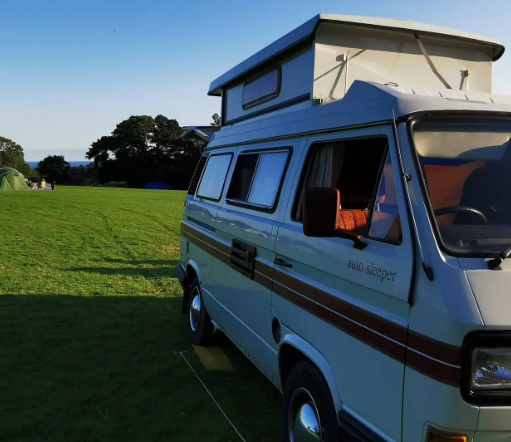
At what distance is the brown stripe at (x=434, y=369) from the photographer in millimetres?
2047

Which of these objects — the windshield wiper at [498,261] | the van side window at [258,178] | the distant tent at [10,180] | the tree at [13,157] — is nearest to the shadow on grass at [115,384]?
the van side window at [258,178]

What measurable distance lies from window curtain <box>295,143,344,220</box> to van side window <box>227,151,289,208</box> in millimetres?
375

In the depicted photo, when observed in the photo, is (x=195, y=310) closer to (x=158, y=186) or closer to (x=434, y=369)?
(x=434, y=369)

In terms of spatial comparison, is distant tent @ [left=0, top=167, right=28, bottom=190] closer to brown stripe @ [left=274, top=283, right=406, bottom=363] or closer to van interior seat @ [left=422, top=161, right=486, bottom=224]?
brown stripe @ [left=274, top=283, right=406, bottom=363]

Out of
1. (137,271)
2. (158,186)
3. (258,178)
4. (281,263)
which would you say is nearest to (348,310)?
(281,263)

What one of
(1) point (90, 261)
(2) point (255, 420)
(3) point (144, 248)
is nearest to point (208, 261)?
(2) point (255, 420)

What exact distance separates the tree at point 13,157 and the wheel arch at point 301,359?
93.3m

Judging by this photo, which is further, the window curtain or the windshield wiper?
the window curtain

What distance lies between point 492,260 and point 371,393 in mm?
887

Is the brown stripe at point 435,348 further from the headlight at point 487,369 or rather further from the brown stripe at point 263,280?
the brown stripe at point 263,280

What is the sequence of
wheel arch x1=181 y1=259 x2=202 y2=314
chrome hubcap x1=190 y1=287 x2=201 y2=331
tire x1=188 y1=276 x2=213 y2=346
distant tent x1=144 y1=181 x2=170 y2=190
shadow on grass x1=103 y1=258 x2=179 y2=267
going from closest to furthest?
tire x1=188 y1=276 x2=213 y2=346, chrome hubcap x1=190 y1=287 x2=201 y2=331, wheel arch x1=181 y1=259 x2=202 y2=314, shadow on grass x1=103 y1=258 x2=179 y2=267, distant tent x1=144 y1=181 x2=170 y2=190

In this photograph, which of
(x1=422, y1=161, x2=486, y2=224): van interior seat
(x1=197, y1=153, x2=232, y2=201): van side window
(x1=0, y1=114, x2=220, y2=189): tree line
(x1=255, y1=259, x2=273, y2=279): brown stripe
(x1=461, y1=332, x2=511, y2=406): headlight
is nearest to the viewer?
(x1=461, y1=332, x2=511, y2=406): headlight

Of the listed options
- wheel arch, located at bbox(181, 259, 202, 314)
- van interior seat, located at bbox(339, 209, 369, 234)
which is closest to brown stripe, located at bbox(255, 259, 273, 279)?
van interior seat, located at bbox(339, 209, 369, 234)

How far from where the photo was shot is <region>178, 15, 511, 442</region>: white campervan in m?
2.08
